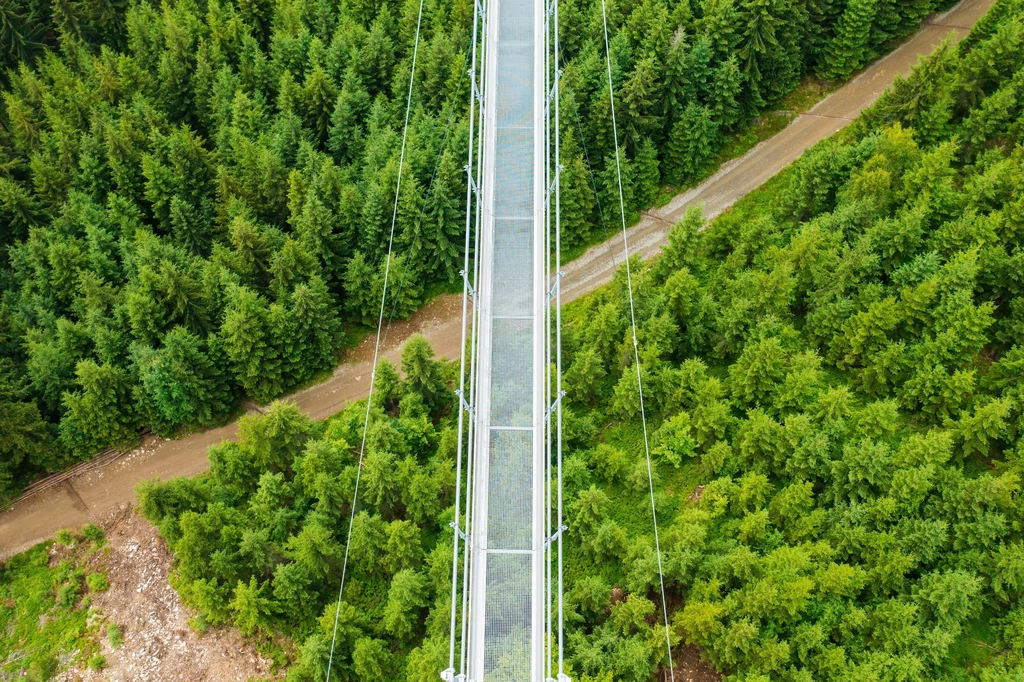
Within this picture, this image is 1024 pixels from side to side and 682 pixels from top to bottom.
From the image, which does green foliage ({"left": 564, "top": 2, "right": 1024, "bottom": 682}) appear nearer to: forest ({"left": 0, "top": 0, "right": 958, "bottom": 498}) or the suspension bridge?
the suspension bridge

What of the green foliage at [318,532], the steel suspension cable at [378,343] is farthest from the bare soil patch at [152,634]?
the steel suspension cable at [378,343]

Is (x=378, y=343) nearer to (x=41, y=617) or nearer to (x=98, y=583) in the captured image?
(x=98, y=583)

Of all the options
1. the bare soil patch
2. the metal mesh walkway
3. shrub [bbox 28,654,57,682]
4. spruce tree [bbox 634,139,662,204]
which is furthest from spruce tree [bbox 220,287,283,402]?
spruce tree [bbox 634,139,662,204]

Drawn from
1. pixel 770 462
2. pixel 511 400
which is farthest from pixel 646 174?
pixel 511 400

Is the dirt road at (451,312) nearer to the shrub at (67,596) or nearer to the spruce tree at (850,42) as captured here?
the spruce tree at (850,42)

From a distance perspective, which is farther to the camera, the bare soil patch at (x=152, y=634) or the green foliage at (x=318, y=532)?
the bare soil patch at (x=152, y=634)

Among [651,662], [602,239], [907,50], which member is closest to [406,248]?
[602,239]

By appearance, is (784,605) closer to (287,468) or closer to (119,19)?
(287,468)
